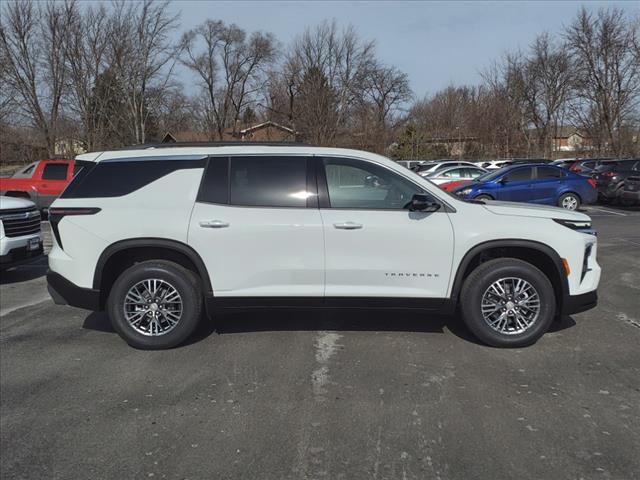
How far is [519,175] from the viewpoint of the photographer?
15836 mm

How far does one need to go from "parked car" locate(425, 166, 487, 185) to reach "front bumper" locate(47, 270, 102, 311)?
57.8 ft

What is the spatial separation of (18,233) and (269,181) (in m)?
4.87

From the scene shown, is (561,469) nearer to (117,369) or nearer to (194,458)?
(194,458)

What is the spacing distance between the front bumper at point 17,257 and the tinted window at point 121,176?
10.9ft

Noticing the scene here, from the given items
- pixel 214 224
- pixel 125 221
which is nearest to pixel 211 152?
pixel 214 224

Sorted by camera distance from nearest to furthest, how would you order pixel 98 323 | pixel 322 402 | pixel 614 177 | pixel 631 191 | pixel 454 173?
1. pixel 322 402
2. pixel 98 323
3. pixel 631 191
4. pixel 614 177
5. pixel 454 173

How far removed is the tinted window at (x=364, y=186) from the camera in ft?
15.3

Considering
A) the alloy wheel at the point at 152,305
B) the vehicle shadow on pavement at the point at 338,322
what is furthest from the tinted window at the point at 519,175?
the alloy wheel at the point at 152,305

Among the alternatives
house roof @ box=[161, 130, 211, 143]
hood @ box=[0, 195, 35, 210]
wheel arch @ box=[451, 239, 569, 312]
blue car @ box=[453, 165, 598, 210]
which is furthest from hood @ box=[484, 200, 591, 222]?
house roof @ box=[161, 130, 211, 143]

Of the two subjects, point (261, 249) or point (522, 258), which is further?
point (522, 258)

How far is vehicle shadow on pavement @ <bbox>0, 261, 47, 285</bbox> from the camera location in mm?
8055

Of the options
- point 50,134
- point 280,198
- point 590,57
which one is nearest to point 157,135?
point 50,134

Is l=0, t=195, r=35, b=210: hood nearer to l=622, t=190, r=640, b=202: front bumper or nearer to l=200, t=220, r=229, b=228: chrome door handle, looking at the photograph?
l=200, t=220, r=229, b=228: chrome door handle

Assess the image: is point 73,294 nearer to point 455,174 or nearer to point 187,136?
point 455,174
